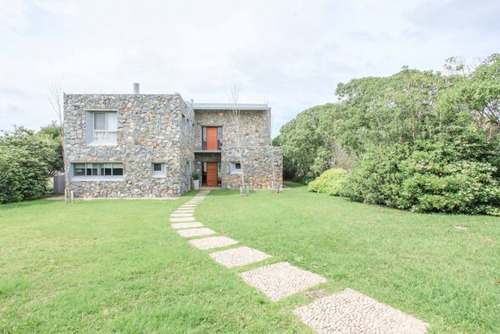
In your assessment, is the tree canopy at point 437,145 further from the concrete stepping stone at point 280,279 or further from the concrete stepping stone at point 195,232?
the concrete stepping stone at point 195,232

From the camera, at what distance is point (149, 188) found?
40.8ft

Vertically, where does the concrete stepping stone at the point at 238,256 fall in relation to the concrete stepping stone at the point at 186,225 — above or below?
above

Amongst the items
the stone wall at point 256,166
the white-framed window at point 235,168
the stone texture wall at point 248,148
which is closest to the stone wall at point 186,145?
the stone texture wall at point 248,148

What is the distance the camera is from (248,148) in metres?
16.0

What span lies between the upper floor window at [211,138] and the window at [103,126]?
6467 mm

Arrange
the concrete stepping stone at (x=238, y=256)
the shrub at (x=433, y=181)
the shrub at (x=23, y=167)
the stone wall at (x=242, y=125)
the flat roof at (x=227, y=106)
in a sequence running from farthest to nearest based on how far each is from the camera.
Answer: the stone wall at (x=242, y=125) → the flat roof at (x=227, y=106) → the shrub at (x=23, y=167) → the shrub at (x=433, y=181) → the concrete stepping stone at (x=238, y=256)

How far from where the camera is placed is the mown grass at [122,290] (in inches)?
83.4

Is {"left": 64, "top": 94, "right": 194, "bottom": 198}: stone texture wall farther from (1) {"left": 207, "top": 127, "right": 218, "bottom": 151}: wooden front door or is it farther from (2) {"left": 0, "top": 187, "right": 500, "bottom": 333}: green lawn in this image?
(2) {"left": 0, "top": 187, "right": 500, "bottom": 333}: green lawn

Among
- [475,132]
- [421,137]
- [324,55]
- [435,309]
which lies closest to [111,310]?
[435,309]

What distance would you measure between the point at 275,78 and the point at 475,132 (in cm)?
1068

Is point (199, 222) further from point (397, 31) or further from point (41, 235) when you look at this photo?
point (397, 31)

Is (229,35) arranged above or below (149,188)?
above

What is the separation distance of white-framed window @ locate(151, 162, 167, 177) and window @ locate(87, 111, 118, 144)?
8.36 ft

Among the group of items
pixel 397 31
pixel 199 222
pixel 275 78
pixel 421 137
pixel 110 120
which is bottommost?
pixel 199 222
